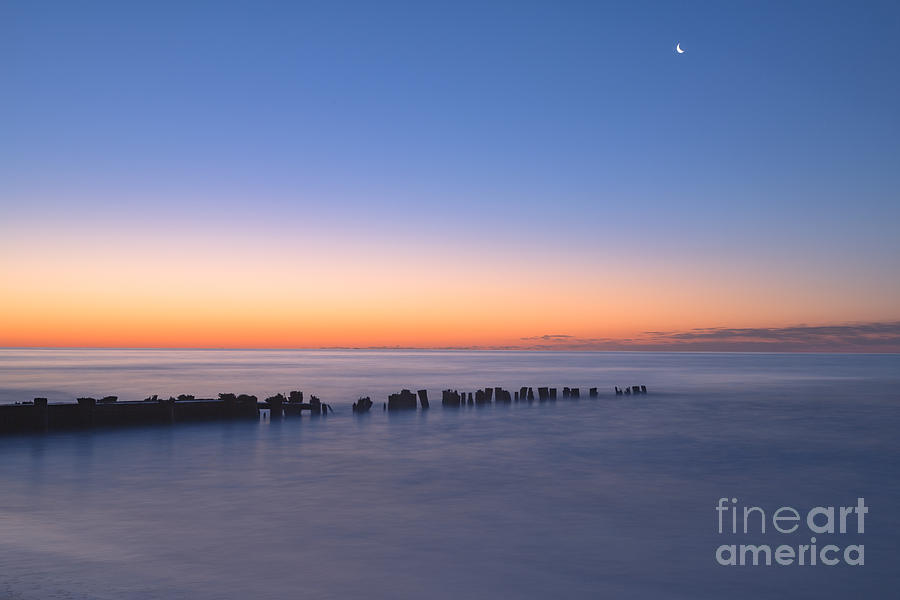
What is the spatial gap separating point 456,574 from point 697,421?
890 inches

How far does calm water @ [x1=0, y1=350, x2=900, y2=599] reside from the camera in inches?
353

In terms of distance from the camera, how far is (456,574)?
368 inches

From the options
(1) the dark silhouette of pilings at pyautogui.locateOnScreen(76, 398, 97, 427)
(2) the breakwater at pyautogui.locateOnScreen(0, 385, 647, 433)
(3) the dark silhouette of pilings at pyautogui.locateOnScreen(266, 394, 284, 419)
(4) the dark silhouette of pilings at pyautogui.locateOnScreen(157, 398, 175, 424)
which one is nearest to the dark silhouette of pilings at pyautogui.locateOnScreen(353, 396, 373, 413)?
(2) the breakwater at pyautogui.locateOnScreen(0, 385, 647, 433)

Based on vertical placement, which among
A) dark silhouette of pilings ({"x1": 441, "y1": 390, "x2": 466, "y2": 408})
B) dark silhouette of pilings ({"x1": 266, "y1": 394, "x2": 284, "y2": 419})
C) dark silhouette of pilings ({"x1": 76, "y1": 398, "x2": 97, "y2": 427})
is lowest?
dark silhouette of pilings ({"x1": 441, "y1": 390, "x2": 466, "y2": 408})

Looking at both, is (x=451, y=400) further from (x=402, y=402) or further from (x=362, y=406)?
(x=362, y=406)

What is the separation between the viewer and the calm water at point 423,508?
29.4ft

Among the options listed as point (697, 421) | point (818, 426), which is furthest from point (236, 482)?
point (818, 426)

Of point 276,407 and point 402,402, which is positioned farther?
point 402,402

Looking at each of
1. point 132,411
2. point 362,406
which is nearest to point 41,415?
point 132,411

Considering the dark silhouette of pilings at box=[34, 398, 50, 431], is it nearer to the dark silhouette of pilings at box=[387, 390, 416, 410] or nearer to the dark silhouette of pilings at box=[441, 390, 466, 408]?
the dark silhouette of pilings at box=[387, 390, 416, 410]

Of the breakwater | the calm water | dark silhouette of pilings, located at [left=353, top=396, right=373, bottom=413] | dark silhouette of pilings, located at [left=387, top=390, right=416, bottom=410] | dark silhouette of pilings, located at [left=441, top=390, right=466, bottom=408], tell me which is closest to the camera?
the calm water

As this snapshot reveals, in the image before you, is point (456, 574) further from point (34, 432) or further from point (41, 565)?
point (34, 432)

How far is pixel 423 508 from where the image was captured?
13.2m

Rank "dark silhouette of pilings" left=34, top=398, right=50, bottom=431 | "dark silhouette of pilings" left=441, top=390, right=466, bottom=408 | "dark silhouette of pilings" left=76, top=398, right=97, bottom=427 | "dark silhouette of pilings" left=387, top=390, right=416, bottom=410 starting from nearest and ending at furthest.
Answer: "dark silhouette of pilings" left=34, top=398, right=50, bottom=431 < "dark silhouette of pilings" left=76, top=398, right=97, bottom=427 < "dark silhouette of pilings" left=387, top=390, right=416, bottom=410 < "dark silhouette of pilings" left=441, top=390, right=466, bottom=408
